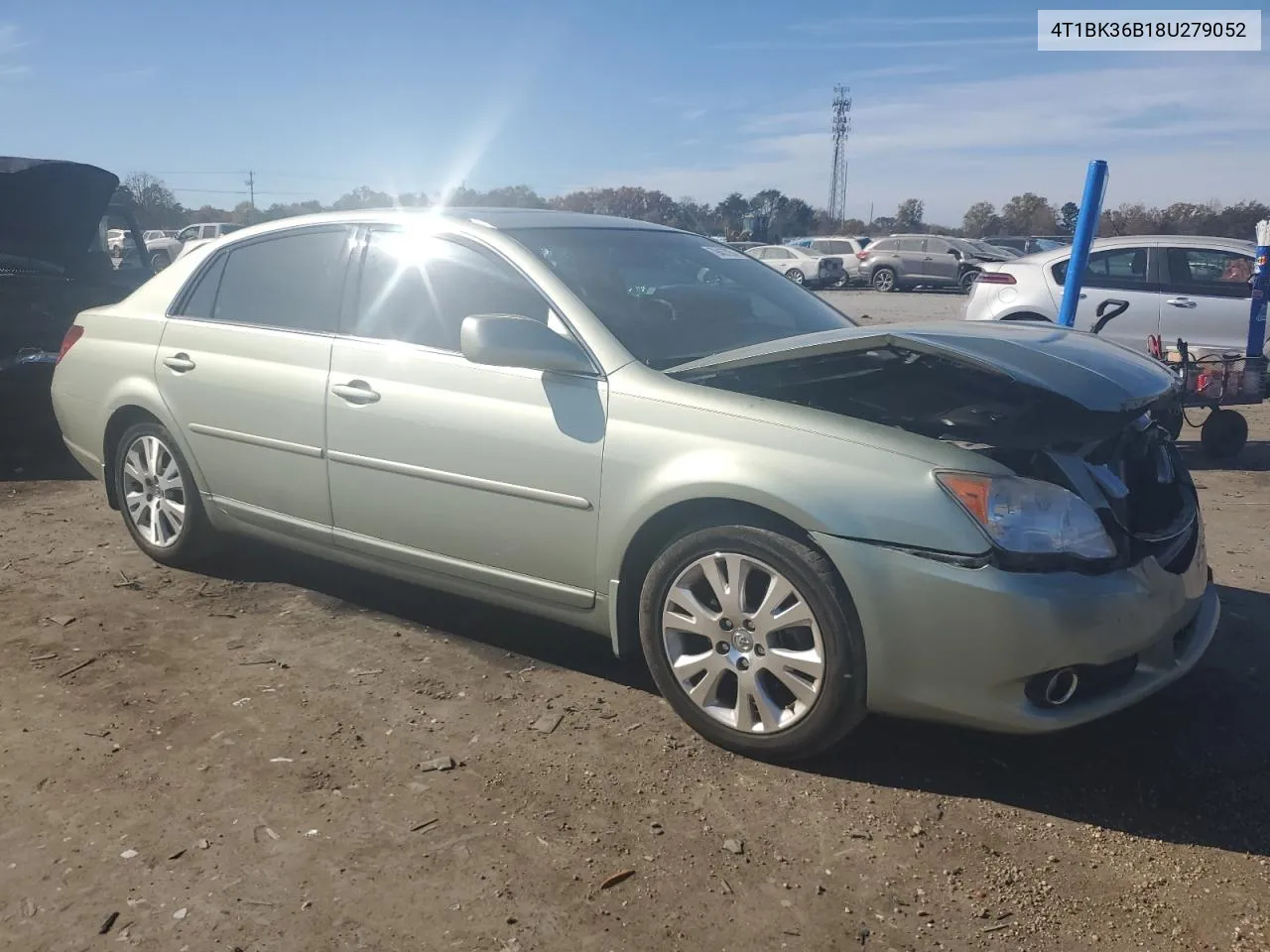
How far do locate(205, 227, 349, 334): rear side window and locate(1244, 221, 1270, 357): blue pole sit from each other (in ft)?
24.1

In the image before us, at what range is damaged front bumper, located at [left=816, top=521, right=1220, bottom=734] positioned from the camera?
2.84 meters

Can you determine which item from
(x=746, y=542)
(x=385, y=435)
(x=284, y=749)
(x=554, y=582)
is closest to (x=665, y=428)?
(x=746, y=542)

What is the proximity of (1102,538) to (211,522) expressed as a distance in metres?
3.70

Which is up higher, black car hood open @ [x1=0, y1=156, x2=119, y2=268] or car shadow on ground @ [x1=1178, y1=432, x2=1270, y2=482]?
black car hood open @ [x1=0, y1=156, x2=119, y2=268]

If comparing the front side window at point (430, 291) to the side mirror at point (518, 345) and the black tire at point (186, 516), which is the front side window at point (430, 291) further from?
the black tire at point (186, 516)

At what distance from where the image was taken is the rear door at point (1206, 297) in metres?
9.48

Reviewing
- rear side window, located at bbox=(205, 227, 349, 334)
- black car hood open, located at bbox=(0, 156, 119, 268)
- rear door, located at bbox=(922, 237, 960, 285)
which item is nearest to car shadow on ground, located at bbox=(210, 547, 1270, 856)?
rear side window, located at bbox=(205, 227, 349, 334)

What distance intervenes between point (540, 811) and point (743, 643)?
2.52 feet

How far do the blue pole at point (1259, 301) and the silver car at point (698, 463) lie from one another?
18.4ft

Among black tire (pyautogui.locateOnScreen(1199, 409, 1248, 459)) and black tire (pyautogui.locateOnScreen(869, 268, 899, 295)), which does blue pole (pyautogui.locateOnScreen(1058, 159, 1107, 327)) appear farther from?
black tire (pyautogui.locateOnScreen(869, 268, 899, 295))

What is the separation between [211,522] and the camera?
15.9 feet

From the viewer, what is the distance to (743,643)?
323 centimetres

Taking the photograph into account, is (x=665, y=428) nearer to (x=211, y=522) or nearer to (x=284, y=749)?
(x=284, y=749)

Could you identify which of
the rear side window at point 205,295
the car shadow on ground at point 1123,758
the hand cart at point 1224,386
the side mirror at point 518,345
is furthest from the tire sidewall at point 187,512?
the hand cart at point 1224,386
